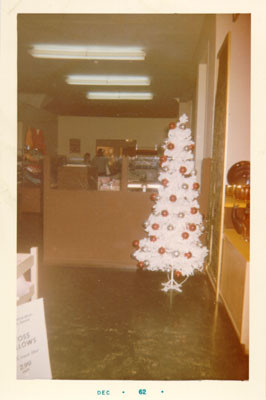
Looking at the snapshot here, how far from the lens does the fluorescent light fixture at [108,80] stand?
7508mm

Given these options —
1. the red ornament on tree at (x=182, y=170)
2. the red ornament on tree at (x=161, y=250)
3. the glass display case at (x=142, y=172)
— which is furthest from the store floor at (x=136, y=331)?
the glass display case at (x=142, y=172)

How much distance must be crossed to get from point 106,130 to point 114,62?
551 centimetres

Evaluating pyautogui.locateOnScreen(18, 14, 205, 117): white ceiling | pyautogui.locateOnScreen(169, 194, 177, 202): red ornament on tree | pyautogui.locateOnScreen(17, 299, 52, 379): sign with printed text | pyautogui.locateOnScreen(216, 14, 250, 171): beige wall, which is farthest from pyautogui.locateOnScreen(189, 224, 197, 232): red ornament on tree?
pyautogui.locateOnScreen(18, 14, 205, 117): white ceiling

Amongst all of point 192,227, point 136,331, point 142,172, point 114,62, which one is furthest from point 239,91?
point 114,62

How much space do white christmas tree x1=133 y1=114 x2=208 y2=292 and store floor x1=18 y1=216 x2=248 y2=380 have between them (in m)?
0.27

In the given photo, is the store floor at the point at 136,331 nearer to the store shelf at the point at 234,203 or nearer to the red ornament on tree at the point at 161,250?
the red ornament on tree at the point at 161,250

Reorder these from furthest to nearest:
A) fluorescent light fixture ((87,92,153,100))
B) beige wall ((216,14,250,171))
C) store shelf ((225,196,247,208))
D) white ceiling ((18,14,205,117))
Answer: fluorescent light fixture ((87,92,153,100)) → white ceiling ((18,14,205,117)) → beige wall ((216,14,250,171)) → store shelf ((225,196,247,208))

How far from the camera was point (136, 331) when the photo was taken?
9.05ft

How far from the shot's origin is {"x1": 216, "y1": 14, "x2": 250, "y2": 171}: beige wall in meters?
3.68

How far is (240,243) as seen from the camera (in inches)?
110

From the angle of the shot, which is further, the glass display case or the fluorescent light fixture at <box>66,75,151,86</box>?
the fluorescent light fixture at <box>66,75,151,86</box>

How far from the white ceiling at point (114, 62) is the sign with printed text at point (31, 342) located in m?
4.11

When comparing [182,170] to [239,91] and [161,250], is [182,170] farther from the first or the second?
[239,91]

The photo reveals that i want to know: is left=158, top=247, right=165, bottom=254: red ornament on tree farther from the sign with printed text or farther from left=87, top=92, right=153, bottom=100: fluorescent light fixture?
left=87, top=92, right=153, bottom=100: fluorescent light fixture
